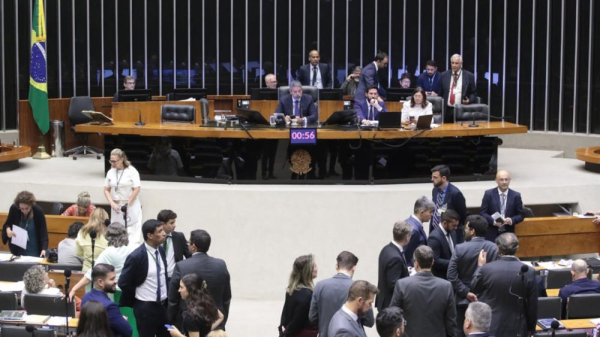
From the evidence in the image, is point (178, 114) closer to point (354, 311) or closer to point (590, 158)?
point (590, 158)

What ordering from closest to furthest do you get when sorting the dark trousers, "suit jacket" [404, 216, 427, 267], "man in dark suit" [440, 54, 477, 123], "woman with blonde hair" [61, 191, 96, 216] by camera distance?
the dark trousers, "suit jacket" [404, 216, 427, 267], "woman with blonde hair" [61, 191, 96, 216], "man in dark suit" [440, 54, 477, 123]

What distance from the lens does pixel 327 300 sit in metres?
7.62

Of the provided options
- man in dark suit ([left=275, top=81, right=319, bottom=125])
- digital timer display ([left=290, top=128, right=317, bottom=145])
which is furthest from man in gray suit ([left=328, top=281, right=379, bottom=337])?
man in dark suit ([left=275, top=81, right=319, bottom=125])

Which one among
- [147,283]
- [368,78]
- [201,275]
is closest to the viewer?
[201,275]

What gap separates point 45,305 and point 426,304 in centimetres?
294

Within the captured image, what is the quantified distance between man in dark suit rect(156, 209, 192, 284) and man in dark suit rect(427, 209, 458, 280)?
2052 millimetres

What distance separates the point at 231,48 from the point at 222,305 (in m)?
10.5

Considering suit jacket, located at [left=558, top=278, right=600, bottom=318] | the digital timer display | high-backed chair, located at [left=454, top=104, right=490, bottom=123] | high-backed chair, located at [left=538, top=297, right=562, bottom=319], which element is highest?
A: high-backed chair, located at [left=454, top=104, right=490, bottom=123]

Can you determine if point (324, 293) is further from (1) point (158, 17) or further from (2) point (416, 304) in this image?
(1) point (158, 17)

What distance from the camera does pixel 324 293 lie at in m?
7.65

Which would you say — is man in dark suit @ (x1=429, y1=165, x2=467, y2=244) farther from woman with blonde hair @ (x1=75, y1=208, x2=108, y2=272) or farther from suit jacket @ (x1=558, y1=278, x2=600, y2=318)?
woman with blonde hair @ (x1=75, y1=208, x2=108, y2=272)

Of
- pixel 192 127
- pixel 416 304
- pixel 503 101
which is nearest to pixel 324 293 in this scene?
pixel 416 304

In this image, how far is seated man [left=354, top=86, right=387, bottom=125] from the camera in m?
13.4

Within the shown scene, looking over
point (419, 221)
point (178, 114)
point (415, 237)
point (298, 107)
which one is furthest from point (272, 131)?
point (415, 237)
